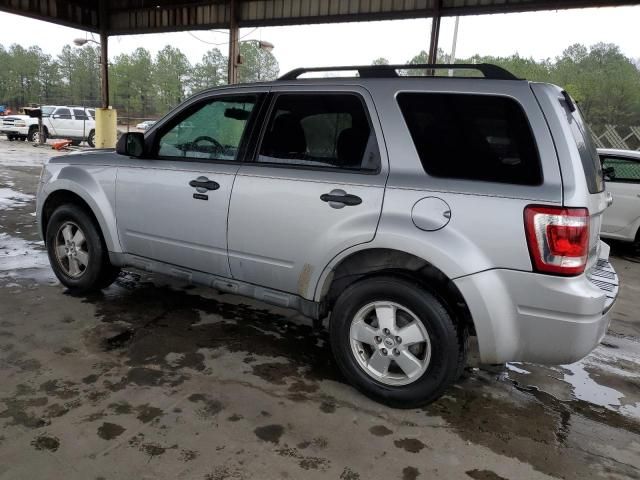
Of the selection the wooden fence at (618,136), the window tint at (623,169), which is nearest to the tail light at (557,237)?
the window tint at (623,169)

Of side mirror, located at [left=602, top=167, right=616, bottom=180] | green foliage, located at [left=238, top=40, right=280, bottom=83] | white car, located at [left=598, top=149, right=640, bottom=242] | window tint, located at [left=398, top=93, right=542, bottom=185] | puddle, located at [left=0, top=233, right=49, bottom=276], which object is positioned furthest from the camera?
green foliage, located at [left=238, top=40, right=280, bottom=83]

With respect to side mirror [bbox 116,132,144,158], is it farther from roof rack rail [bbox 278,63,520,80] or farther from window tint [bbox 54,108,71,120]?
window tint [bbox 54,108,71,120]

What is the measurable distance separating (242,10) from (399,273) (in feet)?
42.1

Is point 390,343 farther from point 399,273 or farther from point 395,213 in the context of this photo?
point 395,213

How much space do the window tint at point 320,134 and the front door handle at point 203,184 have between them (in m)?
Answer: 0.38

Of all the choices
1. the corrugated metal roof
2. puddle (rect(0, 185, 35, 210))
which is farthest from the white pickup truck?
puddle (rect(0, 185, 35, 210))

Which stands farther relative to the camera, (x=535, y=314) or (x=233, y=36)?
(x=233, y=36)

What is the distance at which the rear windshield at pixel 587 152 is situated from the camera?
2.52 meters

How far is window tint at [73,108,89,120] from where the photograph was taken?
70.5 feet

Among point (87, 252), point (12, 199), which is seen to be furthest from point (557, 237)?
point (12, 199)

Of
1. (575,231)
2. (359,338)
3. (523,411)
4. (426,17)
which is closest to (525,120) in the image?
(575,231)

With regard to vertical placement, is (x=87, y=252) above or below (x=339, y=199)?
below

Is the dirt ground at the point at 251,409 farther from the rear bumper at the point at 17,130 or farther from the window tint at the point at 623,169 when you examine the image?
the rear bumper at the point at 17,130

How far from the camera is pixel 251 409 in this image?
2.77m
